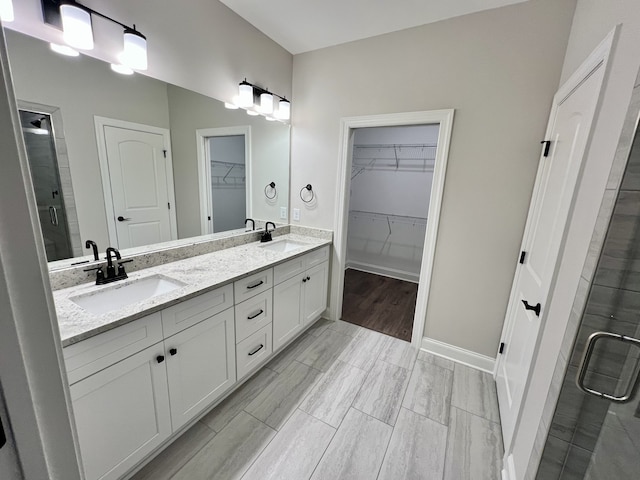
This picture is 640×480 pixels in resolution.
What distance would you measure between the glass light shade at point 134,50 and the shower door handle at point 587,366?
231 cm

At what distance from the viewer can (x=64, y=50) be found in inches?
51.9

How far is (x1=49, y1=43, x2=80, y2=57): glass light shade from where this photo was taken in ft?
4.21

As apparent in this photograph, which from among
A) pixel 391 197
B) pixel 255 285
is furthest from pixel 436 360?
pixel 391 197

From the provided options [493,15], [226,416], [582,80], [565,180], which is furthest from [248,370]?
[493,15]

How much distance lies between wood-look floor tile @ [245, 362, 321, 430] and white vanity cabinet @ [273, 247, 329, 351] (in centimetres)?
24

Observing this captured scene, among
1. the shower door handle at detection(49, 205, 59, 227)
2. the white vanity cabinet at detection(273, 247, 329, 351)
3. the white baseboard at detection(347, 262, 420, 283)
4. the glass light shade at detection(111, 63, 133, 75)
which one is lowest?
the white baseboard at detection(347, 262, 420, 283)

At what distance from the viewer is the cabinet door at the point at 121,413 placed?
1.08 m

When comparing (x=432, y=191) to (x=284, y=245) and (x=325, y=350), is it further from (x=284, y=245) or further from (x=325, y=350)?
(x=325, y=350)

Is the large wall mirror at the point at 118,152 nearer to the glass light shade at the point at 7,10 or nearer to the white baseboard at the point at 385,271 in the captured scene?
the glass light shade at the point at 7,10

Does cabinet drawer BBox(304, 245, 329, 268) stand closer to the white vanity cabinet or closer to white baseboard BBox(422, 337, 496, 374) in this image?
the white vanity cabinet

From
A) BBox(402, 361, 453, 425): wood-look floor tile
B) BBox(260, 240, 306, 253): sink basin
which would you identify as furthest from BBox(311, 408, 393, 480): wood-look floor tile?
BBox(260, 240, 306, 253): sink basin

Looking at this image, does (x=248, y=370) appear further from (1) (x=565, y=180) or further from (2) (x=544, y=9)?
(2) (x=544, y=9)

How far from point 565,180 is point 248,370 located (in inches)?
83.3

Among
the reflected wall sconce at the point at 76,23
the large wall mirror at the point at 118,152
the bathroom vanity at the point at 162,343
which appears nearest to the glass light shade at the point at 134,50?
the reflected wall sconce at the point at 76,23
